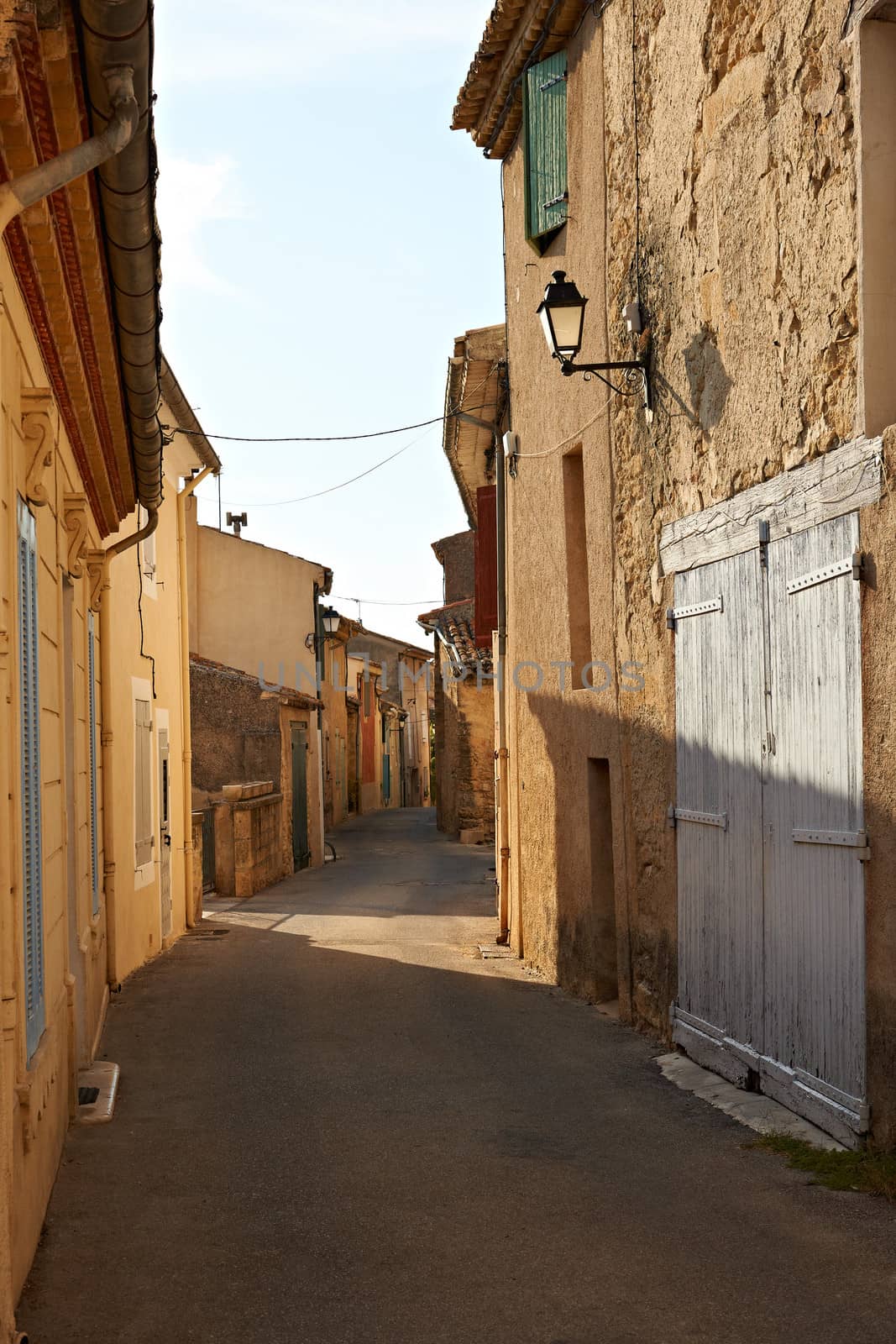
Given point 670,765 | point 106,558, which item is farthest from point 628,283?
point 106,558

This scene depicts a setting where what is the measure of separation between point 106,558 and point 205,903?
32.5 ft

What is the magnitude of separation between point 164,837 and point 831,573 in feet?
32.1

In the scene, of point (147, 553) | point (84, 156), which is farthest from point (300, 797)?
point (84, 156)

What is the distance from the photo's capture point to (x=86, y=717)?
8281 mm

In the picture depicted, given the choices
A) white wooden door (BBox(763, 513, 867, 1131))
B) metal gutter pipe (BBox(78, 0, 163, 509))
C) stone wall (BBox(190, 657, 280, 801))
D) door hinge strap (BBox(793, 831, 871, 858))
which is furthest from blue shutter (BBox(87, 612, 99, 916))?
stone wall (BBox(190, 657, 280, 801))

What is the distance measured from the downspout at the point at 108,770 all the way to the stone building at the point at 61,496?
0.02 m

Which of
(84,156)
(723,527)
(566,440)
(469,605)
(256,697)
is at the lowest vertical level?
(256,697)

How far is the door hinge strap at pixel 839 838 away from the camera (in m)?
5.54

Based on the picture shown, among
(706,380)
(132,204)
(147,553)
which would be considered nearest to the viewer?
(132,204)

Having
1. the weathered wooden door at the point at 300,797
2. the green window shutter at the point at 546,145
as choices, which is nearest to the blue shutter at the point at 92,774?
the green window shutter at the point at 546,145

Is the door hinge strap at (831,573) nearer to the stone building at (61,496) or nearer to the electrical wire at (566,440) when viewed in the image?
the stone building at (61,496)

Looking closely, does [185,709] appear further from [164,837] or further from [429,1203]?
[429,1203]

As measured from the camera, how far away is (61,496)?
22.6 feet

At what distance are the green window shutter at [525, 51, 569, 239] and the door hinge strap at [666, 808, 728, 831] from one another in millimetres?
5098
